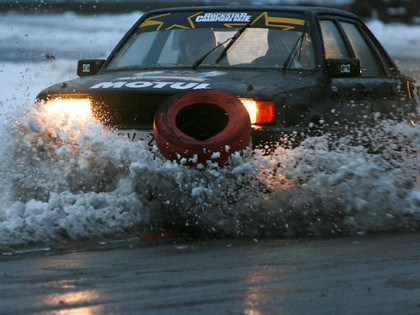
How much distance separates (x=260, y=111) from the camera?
5.45m

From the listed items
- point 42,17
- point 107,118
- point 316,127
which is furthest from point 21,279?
point 42,17

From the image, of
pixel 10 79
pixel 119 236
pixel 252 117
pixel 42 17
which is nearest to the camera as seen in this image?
pixel 119 236

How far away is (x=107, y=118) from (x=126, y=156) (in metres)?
0.50

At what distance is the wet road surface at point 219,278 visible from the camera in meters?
3.39

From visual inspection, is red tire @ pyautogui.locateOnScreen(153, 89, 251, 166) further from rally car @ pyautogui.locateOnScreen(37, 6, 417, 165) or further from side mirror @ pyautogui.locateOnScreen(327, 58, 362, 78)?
side mirror @ pyautogui.locateOnScreen(327, 58, 362, 78)

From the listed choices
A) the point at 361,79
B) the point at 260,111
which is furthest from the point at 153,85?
the point at 361,79

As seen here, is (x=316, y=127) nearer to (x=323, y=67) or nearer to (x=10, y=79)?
(x=323, y=67)

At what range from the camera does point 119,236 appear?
16.8 ft

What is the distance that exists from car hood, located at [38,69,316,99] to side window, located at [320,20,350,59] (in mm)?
514

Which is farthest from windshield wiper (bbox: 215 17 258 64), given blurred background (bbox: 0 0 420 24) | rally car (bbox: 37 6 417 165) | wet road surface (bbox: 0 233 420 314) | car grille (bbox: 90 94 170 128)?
blurred background (bbox: 0 0 420 24)

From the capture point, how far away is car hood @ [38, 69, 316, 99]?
5582 millimetres

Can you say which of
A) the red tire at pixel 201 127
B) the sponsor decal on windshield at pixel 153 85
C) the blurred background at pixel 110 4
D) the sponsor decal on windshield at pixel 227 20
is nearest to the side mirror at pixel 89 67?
the sponsor decal on windshield at pixel 227 20

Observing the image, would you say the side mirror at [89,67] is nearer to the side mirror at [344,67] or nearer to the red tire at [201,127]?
the red tire at [201,127]

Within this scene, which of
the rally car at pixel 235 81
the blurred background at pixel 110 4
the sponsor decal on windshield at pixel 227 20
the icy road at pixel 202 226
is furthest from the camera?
the blurred background at pixel 110 4
